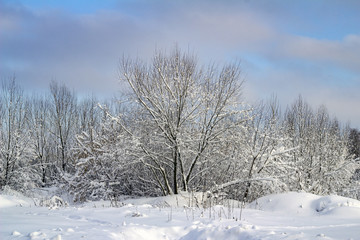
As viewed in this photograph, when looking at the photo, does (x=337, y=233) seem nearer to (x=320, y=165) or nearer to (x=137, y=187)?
(x=137, y=187)

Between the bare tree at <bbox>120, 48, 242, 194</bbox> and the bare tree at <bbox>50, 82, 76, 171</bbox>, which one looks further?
the bare tree at <bbox>50, 82, 76, 171</bbox>

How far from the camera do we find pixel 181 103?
1338 centimetres

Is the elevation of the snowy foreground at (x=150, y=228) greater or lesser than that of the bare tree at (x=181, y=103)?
lesser

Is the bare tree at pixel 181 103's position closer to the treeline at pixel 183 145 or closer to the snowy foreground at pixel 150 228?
the treeline at pixel 183 145

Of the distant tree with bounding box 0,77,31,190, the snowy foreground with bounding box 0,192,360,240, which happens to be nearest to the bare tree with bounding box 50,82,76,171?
the distant tree with bounding box 0,77,31,190

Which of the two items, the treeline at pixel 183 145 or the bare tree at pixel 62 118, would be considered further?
the bare tree at pixel 62 118

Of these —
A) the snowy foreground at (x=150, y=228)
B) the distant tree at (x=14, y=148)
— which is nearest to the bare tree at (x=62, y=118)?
the distant tree at (x=14, y=148)

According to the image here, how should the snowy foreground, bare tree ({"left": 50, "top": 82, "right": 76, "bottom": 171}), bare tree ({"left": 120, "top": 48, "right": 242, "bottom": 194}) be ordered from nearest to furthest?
the snowy foreground
bare tree ({"left": 120, "top": 48, "right": 242, "bottom": 194})
bare tree ({"left": 50, "top": 82, "right": 76, "bottom": 171})

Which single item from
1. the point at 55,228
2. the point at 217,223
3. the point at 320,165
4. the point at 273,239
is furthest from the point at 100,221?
the point at 320,165

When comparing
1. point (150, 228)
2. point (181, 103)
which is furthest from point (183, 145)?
point (150, 228)

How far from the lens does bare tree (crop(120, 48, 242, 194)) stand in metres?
13.3

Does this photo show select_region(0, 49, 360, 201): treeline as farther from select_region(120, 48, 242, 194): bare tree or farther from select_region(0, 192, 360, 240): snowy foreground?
select_region(0, 192, 360, 240): snowy foreground

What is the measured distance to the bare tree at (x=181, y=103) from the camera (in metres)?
13.3

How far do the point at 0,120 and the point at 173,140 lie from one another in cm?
1582
